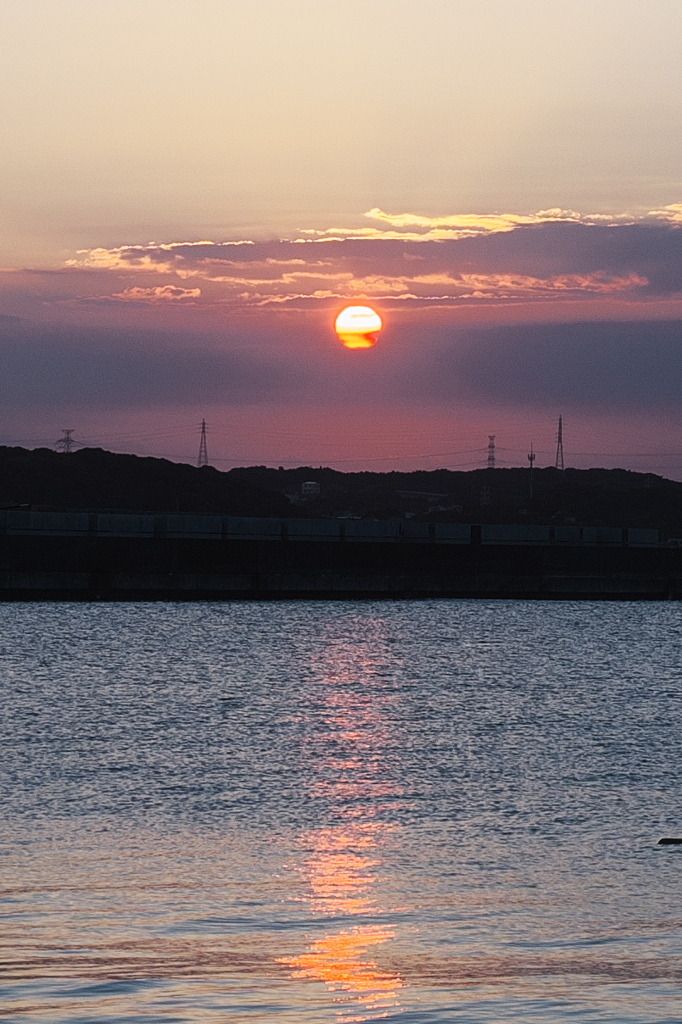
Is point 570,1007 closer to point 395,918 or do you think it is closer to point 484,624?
point 395,918

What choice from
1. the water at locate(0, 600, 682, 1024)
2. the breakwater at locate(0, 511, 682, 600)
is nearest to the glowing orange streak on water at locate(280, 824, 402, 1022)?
the water at locate(0, 600, 682, 1024)

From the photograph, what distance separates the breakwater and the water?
1881 inches

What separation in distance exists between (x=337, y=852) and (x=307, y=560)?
8677cm

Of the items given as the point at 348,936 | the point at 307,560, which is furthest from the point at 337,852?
the point at 307,560

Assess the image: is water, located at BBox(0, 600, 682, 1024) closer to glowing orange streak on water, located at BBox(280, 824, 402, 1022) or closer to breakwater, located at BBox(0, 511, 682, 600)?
glowing orange streak on water, located at BBox(280, 824, 402, 1022)

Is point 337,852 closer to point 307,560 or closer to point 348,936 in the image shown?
point 348,936

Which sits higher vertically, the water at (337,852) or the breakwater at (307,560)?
the breakwater at (307,560)

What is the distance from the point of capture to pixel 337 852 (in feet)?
62.2

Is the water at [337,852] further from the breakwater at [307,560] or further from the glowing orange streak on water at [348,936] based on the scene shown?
the breakwater at [307,560]

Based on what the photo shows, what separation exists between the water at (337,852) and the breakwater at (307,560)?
47790mm

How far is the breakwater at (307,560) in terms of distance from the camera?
97.1 meters

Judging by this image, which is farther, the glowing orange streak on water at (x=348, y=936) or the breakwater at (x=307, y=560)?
the breakwater at (x=307, y=560)

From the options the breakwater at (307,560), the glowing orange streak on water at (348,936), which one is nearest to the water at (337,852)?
the glowing orange streak on water at (348,936)

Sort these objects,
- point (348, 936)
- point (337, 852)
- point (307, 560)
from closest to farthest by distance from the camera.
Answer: point (348, 936)
point (337, 852)
point (307, 560)
